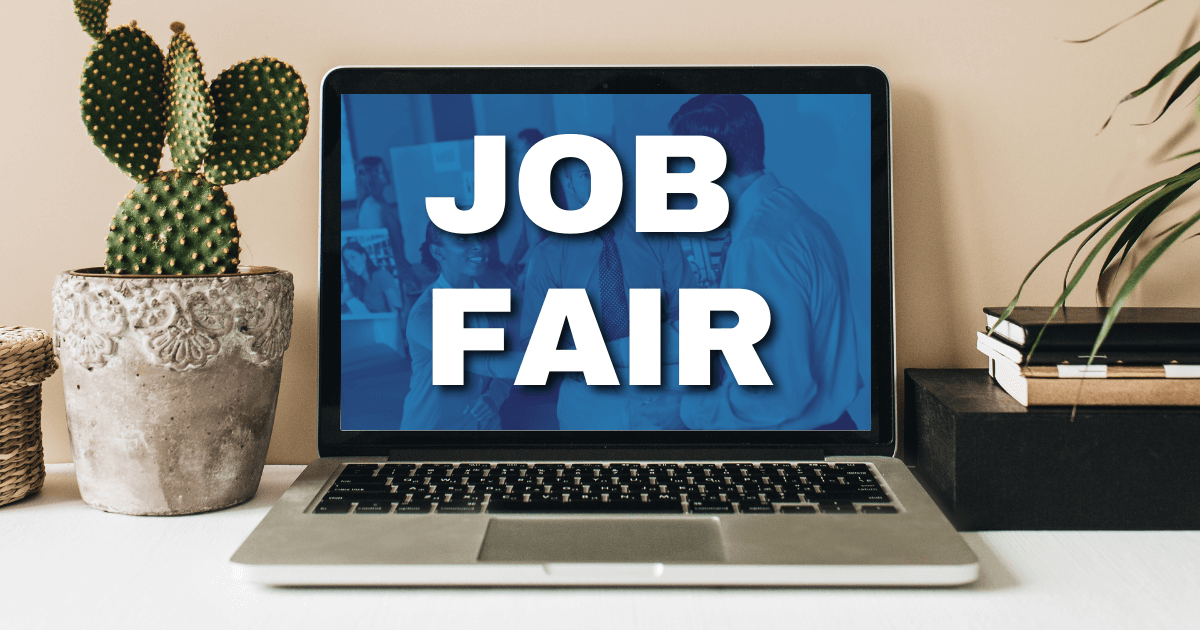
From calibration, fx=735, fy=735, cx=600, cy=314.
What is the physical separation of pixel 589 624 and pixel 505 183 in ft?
1.51

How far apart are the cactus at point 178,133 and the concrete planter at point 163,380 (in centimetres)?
4

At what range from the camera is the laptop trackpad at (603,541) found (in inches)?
20.7

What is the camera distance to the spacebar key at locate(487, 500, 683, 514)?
596 millimetres

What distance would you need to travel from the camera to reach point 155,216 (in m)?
0.65

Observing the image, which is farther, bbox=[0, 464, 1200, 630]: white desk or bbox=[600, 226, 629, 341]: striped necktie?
bbox=[600, 226, 629, 341]: striped necktie

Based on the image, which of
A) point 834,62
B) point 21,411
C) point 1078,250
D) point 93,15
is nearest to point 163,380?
point 21,411

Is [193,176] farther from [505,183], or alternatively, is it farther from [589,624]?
[589,624]

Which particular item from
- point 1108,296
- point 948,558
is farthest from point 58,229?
point 1108,296

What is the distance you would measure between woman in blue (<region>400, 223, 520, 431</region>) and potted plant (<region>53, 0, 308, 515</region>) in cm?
13

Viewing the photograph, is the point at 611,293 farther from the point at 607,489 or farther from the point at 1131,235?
the point at 1131,235

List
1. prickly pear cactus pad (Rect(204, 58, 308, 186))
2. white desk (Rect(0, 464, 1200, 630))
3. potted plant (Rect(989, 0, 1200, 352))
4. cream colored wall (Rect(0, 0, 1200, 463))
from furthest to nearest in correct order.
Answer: cream colored wall (Rect(0, 0, 1200, 463))
prickly pear cactus pad (Rect(204, 58, 308, 186))
potted plant (Rect(989, 0, 1200, 352))
white desk (Rect(0, 464, 1200, 630))

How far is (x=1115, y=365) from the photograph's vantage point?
Result: 0.64 meters

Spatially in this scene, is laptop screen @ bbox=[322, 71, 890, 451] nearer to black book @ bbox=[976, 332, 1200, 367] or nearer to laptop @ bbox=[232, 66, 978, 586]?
laptop @ bbox=[232, 66, 978, 586]

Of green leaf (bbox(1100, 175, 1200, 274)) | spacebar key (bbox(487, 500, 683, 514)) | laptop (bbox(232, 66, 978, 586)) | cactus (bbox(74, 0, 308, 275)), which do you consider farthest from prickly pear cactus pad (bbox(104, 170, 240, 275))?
green leaf (bbox(1100, 175, 1200, 274))
